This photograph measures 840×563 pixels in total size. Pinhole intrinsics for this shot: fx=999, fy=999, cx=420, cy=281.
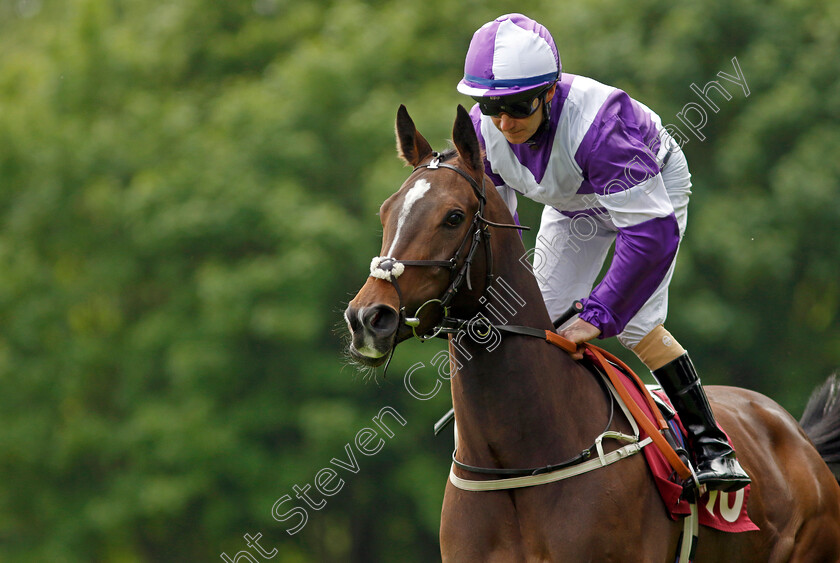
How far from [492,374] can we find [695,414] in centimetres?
116

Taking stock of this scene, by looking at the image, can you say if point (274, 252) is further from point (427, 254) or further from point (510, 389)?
point (427, 254)

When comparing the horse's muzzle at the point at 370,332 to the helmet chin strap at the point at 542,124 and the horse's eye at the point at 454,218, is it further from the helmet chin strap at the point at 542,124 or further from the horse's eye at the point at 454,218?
the helmet chin strap at the point at 542,124

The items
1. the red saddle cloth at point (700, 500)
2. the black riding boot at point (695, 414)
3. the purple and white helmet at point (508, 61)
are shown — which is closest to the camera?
the purple and white helmet at point (508, 61)

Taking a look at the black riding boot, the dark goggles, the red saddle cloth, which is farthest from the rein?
the black riding boot

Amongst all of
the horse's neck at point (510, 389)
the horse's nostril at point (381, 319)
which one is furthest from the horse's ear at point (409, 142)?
the horse's nostril at point (381, 319)

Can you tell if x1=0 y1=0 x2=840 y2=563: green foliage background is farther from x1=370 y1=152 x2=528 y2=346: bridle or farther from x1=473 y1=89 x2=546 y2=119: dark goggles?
x1=370 y1=152 x2=528 y2=346: bridle

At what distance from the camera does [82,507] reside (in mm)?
15484

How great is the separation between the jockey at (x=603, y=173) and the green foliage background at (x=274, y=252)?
26.9 feet

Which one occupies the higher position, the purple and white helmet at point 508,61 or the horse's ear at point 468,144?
the purple and white helmet at point 508,61

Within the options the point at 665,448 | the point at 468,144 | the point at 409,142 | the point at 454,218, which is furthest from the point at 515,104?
the point at 665,448

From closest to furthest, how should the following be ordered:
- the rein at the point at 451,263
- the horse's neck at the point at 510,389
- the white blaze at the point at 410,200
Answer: the rein at the point at 451,263 < the white blaze at the point at 410,200 < the horse's neck at the point at 510,389

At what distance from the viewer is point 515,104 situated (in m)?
3.95

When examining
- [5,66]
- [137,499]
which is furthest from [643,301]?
[5,66]

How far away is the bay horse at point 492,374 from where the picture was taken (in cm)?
354
